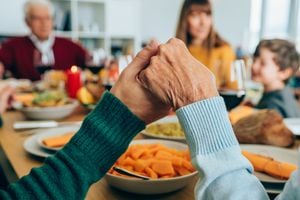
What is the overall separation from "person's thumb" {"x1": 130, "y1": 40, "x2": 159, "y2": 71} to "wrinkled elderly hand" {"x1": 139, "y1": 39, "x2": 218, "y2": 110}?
0.08 feet

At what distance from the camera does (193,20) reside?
7.59 feet

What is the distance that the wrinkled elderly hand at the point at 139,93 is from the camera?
0.60 metres

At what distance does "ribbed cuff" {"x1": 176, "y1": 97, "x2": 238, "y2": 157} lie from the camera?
18.4 inches

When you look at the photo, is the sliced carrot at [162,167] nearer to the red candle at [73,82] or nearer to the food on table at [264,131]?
the food on table at [264,131]

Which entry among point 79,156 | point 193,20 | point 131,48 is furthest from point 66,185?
point 131,48

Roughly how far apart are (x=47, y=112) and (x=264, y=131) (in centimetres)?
71

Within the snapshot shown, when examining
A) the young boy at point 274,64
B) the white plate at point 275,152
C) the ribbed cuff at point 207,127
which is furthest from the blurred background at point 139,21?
the ribbed cuff at point 207,127

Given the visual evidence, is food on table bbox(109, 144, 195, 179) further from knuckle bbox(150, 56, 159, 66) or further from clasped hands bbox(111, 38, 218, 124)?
knuckle bbox(150, 56, 159, 66)

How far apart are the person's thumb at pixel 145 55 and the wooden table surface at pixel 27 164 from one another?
0.76ft

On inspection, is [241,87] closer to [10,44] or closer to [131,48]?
[10,44]

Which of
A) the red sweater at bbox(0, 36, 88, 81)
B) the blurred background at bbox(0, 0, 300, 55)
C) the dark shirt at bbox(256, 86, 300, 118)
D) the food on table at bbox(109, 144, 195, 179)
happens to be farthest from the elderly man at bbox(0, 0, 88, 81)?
the food on table at bbox(109, 144, 195, 179)

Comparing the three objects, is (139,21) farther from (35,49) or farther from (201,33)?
(201,33)

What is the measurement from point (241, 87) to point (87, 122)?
496mm

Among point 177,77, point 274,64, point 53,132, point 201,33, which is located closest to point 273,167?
point 177,77
